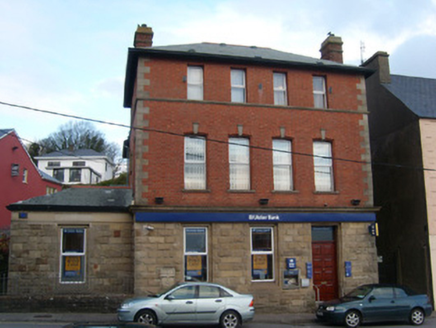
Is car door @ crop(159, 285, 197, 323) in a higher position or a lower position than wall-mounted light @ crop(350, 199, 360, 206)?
lower

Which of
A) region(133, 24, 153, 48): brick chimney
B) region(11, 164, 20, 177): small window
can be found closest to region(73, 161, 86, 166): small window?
region(11, 164, 20, 177): small window

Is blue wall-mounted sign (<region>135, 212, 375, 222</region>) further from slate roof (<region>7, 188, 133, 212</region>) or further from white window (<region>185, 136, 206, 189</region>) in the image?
slate roof (<region>7, 188, 133, 212</region>)

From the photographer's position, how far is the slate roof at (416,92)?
19.6 metres

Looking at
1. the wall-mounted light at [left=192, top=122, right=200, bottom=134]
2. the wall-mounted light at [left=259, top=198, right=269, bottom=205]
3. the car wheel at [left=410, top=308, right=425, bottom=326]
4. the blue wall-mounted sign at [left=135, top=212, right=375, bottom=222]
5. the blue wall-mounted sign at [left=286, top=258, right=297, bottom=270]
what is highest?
the wall-mounted light at [left=192, top=122, right=200, bottom=134]

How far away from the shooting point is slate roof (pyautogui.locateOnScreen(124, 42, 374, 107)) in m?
17.4

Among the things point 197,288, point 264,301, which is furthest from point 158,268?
point 264,301

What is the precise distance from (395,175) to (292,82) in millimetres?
6800

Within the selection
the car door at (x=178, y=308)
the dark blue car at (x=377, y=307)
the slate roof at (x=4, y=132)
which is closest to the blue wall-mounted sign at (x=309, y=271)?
the dark blue car at (x=377, y=307)

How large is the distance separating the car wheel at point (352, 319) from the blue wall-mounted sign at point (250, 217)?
4.20m

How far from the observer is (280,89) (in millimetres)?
18797

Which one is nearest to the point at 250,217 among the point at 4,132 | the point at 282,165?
the point at 282,165

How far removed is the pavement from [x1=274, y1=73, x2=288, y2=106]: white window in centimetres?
847

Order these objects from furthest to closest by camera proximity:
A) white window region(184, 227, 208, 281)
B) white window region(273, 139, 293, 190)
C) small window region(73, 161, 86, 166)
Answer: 1. small window region(73, 161, 86, 166)
2. white window region(273, 139, 293, 190)
3. white window region(184, 227, 208, 281)

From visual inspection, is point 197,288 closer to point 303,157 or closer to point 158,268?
point 158,268
